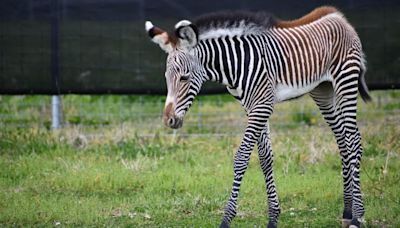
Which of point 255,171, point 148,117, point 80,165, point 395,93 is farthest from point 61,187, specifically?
point 395,93

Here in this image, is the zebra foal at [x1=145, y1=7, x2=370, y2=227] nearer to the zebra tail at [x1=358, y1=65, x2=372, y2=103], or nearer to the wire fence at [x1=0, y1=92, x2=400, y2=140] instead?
the zebra tail at [x1=358, y1=65, x2=372, y2=103]

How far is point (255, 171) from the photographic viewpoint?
8.87m

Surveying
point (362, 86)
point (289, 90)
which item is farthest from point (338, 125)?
point (289, 90)

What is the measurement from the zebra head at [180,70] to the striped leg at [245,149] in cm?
56

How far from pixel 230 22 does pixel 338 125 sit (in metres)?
1.53

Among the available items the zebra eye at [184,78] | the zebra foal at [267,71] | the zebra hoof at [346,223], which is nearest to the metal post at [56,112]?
the zebra foal at [267,71]

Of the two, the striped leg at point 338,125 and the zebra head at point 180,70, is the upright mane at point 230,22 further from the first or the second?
the striped leg at point 338,125

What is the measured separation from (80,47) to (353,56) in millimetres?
3976

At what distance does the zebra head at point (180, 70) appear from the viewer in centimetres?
607

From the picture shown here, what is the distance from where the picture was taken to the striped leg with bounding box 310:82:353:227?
23.0 feet

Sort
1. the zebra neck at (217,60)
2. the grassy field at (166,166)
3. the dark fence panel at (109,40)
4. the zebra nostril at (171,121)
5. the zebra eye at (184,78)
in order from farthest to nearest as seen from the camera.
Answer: the dark fence panel at (109,40) < the grassy field at (166,166) < the zebra neck at (217,60) < the zebra eye at (184,78) < the zebra nostril at (171,121)

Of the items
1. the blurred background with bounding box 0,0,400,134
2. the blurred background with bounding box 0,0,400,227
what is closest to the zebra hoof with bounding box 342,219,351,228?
the blurred background with bounding box 0,0,400,227

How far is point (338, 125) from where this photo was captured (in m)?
7.05

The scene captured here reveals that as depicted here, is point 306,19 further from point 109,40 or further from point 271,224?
point 109,40
